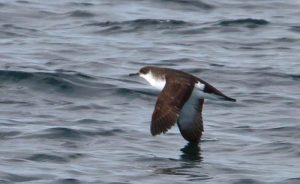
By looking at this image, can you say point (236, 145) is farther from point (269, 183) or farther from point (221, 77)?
point (221, 77)

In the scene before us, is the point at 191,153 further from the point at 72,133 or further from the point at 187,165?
the point at 72,133

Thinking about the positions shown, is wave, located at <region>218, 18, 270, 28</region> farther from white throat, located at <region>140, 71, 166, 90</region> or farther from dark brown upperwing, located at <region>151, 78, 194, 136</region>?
dark brown upperwing, located at <region>151, 78, 194, 136</region>

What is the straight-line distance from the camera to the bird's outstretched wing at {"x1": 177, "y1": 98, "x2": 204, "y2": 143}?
47.1 ft

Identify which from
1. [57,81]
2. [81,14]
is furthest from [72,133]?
[81,14]

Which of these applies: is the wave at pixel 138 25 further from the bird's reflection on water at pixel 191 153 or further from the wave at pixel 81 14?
the bird's reflection on water at pixel 191 153

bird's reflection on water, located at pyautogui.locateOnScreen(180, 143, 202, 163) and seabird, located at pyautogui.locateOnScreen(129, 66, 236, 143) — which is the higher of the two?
seabird, located at pyautogui.locateOnScreen(129, 66, 236, 143)

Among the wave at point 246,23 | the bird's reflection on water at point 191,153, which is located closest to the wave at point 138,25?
the wave at point 246,23

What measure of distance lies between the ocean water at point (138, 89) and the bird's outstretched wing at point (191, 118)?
0.51ft

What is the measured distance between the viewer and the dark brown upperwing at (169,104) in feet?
43.4

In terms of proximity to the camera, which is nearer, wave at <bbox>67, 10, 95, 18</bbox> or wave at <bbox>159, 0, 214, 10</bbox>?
wave at <bbox>67, 10, 95, 18</bbox>

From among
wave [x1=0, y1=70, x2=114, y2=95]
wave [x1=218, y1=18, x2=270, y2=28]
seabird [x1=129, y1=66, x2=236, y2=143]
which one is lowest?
wave [x1=0, y1=70, x2=114, y2=95]

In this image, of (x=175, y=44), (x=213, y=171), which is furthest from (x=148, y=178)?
(x=175, y=44)

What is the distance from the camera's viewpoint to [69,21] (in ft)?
73.6

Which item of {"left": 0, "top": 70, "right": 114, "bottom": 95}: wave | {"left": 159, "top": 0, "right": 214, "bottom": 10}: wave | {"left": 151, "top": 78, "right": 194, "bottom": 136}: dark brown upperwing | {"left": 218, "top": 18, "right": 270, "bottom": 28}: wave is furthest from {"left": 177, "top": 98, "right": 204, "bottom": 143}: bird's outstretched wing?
{"left": 159, "top": 0, "right": 214, "bottom": 10}: wave
